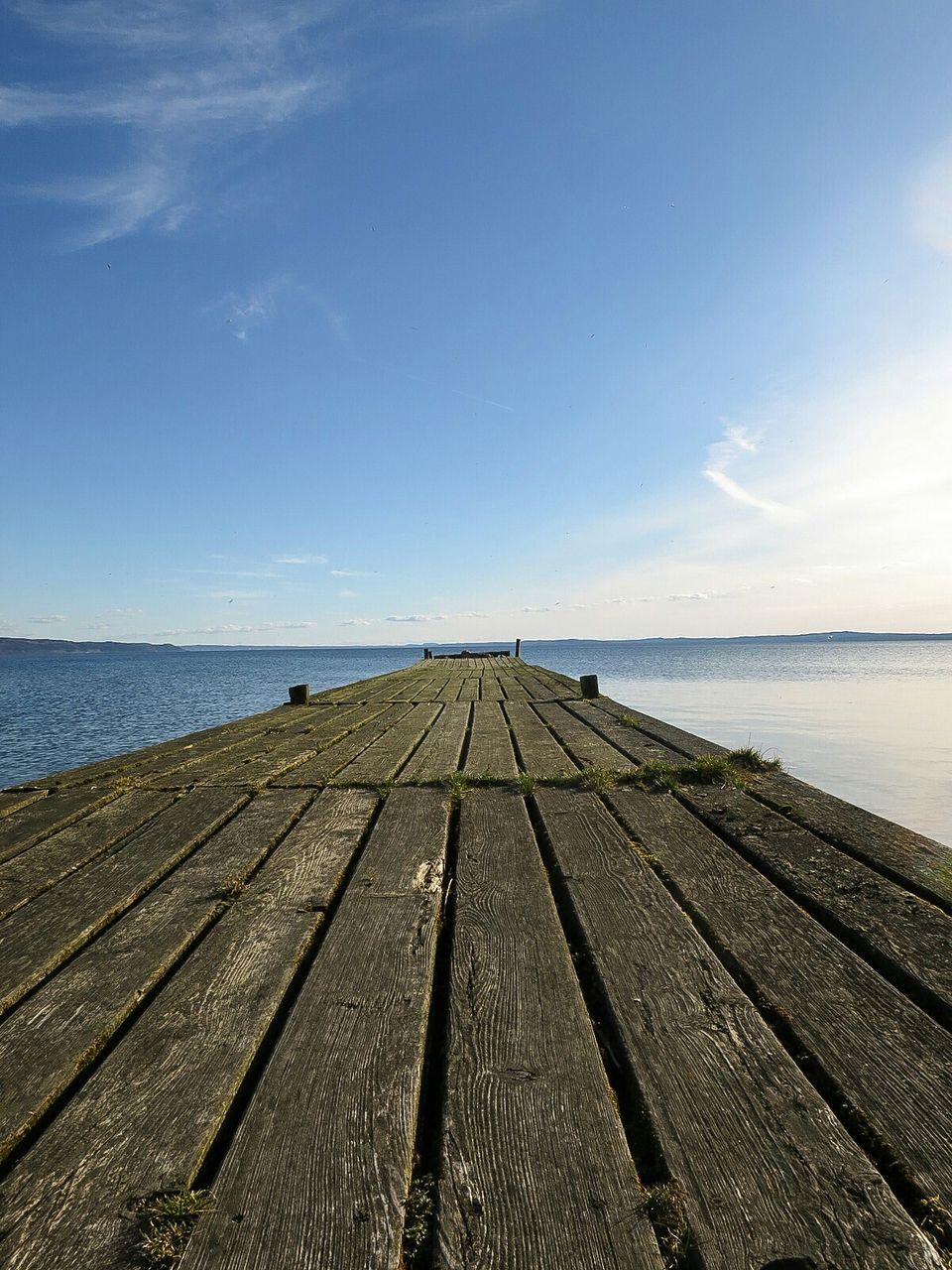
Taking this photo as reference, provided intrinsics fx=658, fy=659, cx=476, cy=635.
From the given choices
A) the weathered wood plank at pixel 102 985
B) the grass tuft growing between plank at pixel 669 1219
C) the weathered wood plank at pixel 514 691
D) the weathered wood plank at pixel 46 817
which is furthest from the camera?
the weathered wood plank at pixel 514 691

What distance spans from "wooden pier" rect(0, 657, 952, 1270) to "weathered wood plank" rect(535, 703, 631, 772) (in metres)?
1.22

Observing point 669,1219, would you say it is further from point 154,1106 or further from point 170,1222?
point 154,1106

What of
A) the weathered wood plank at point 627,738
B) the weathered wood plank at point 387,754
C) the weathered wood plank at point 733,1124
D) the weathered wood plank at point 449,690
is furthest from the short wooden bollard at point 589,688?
the weathered wood plank at point 733,1124

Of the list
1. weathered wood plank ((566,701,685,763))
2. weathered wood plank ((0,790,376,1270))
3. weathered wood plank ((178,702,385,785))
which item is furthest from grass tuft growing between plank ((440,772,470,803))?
weathered wood plank ((0,790,376,1270))

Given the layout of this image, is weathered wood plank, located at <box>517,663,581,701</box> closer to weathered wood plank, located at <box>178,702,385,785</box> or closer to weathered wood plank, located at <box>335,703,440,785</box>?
weathered wood plank, located at <box>335,703,440,785</box>

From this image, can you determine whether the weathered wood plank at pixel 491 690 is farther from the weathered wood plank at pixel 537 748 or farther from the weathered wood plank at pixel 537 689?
the weathered wood plank at pixel 537 748

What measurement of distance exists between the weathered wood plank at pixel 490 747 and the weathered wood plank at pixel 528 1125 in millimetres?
2227

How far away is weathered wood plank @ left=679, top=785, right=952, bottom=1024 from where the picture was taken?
187 cm

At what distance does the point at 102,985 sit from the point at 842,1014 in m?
2.00

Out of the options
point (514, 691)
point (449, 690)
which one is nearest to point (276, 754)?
point (514, 691)

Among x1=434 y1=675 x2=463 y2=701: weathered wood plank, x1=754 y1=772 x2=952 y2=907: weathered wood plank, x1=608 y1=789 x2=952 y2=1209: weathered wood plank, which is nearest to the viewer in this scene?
x1=608 y1=789 x2=952 y2=1209: weathered wood plank

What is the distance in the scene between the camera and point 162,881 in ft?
8.74

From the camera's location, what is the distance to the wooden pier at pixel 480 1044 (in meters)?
1.09

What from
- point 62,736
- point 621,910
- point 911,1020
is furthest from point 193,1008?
point 62,736
